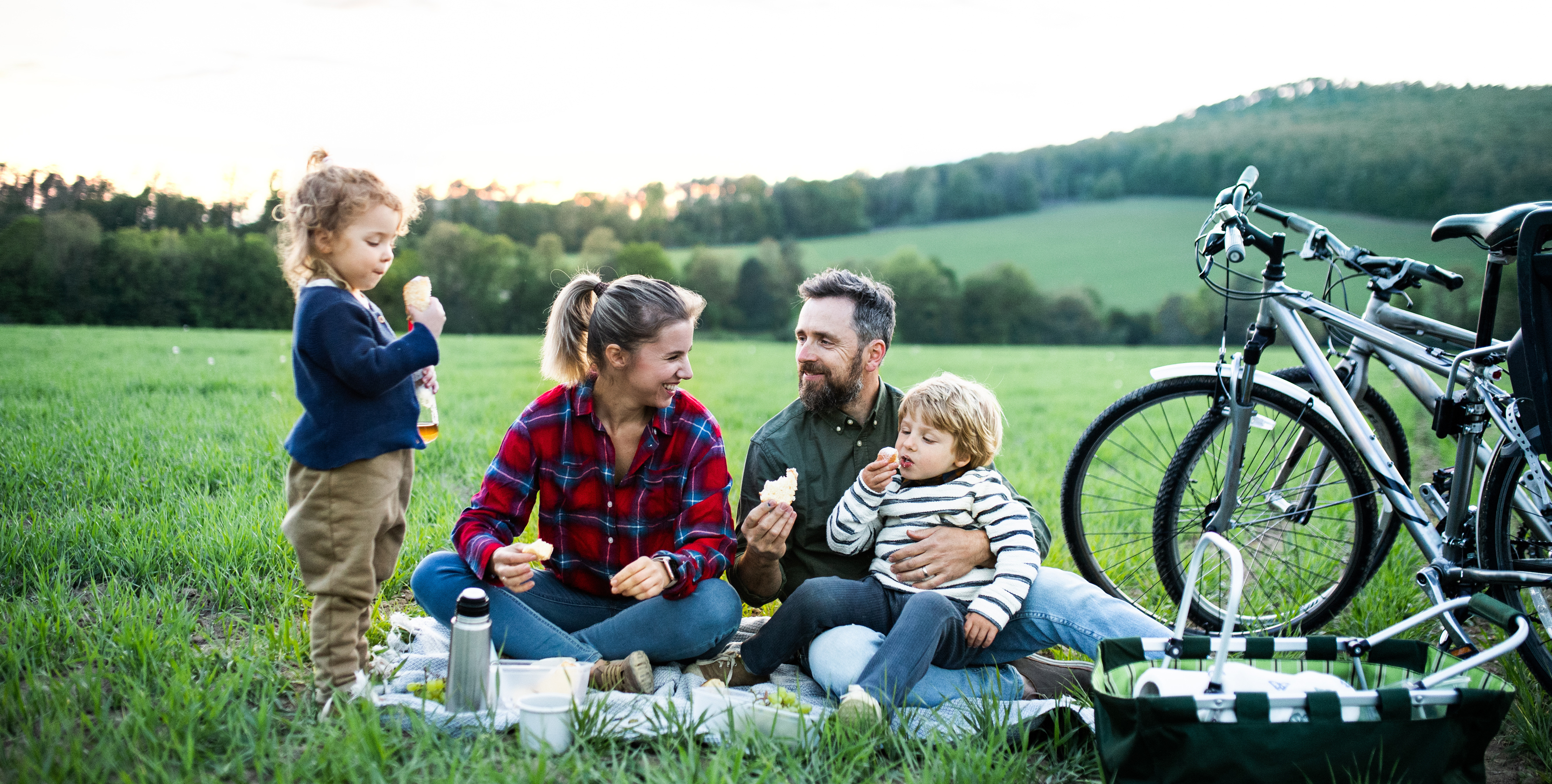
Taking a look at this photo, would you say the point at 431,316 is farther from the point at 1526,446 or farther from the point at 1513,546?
the point at 1513,546

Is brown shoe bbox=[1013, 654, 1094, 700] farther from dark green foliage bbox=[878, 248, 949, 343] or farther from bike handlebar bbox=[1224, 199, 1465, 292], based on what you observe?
dark green foliage bbox=[878, 248, 949, 343]

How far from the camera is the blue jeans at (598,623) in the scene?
2.78m

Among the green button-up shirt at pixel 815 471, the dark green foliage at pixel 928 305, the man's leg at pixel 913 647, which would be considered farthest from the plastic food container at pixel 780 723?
the dark green foliage at pixel 928 305

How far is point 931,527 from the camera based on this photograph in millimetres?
2900

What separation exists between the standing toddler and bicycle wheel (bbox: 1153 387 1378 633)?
100 inches

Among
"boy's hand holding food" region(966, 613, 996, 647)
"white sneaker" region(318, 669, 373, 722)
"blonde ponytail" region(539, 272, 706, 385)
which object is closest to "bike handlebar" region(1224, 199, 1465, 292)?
"boy's hand holding food" region(966, 613, 996, 647)

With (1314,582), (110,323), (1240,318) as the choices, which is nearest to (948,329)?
(1240,318)

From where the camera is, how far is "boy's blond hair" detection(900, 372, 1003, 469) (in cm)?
281

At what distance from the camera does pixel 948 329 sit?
29297 millimetres

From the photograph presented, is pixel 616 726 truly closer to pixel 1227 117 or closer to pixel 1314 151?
pixel 1314 151

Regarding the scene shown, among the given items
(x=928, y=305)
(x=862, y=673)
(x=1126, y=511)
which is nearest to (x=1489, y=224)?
(x=1126, y=511)

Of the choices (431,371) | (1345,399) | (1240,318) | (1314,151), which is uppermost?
(1314,151)

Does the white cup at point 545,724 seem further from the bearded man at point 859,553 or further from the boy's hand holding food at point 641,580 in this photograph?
the bearded man at point 859,553

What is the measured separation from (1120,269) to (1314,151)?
29.9ft
